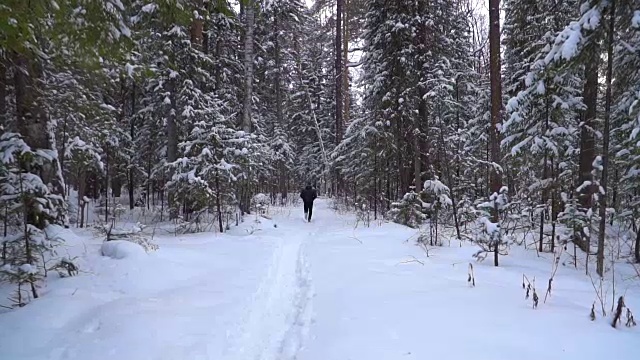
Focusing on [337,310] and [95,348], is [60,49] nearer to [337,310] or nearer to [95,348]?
→ [95,348]

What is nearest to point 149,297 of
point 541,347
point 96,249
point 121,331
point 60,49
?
point 121,331

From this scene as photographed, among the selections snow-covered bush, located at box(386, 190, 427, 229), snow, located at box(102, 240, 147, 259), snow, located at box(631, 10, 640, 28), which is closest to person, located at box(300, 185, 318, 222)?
snow-covered bush, located at box(386, 190, 427, 229)

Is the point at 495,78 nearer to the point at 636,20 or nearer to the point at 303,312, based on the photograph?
the point at 636,20

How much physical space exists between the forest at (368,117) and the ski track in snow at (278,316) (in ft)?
9.85

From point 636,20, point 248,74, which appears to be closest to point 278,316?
point 636,20

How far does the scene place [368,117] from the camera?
17.2 m

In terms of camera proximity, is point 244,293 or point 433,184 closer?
point 244,293

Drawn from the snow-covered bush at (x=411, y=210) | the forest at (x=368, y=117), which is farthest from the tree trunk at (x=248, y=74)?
the snow-covered bush at (x=411, y=210)

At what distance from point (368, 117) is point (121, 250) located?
12.4 meters

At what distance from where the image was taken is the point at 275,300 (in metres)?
5.56

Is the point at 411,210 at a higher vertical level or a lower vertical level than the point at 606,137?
lower

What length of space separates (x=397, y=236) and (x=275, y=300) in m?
6.02

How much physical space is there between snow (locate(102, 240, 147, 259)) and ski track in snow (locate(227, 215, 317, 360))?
2.29m

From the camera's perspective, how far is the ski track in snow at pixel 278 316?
3.93m
